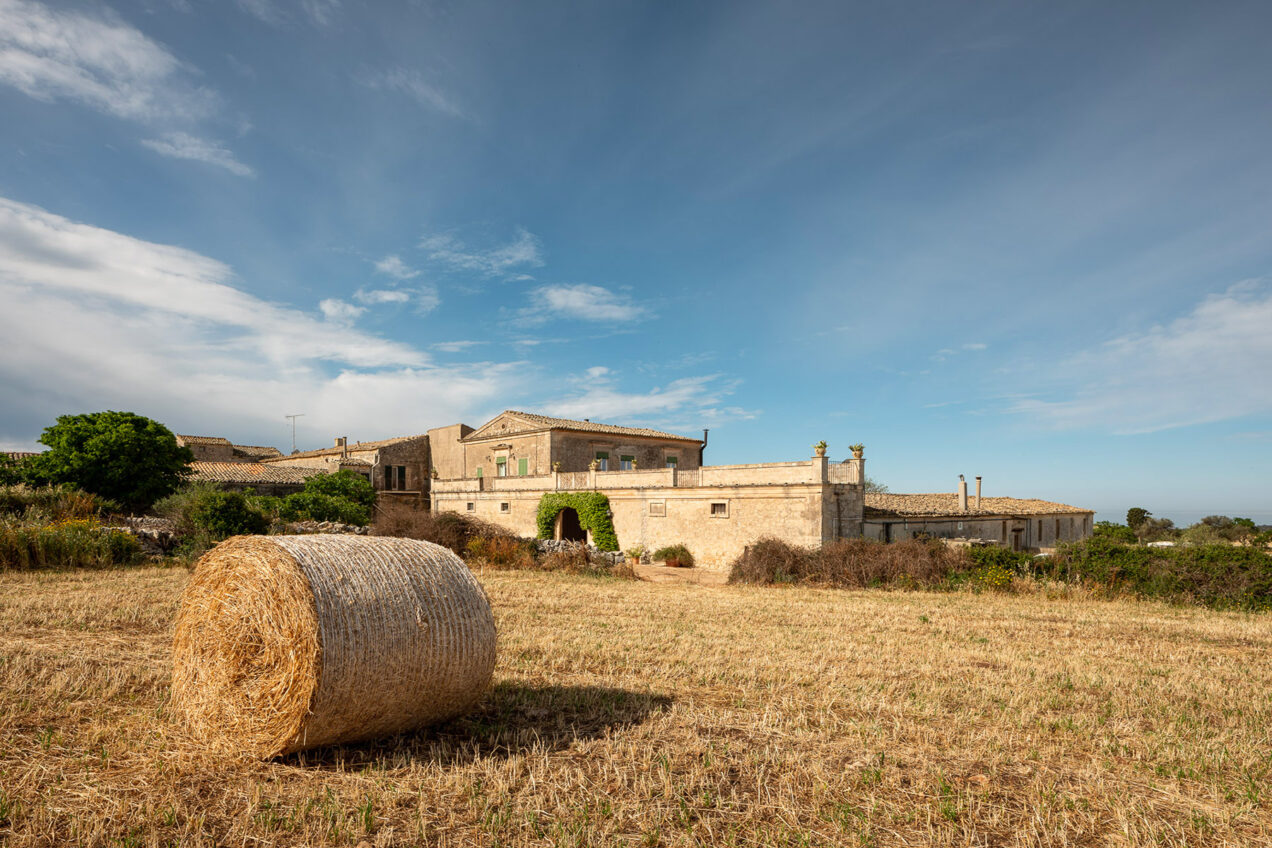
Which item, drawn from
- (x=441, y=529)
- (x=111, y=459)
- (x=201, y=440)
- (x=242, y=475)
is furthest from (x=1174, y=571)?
(x=201, y=440)

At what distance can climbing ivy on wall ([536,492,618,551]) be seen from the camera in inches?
1151

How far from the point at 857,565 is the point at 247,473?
34463 mm

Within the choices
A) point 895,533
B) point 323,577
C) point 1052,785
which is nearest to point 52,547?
point 323,577

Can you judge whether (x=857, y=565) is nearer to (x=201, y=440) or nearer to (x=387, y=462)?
(x=387, y=462)

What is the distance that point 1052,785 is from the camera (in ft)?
16.1

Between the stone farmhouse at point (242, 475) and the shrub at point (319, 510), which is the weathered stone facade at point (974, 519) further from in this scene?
the stone farmhouse at point (242, 475)

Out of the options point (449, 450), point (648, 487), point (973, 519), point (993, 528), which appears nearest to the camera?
point (648, 487)

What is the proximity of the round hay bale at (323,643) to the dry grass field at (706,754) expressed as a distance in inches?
10.1

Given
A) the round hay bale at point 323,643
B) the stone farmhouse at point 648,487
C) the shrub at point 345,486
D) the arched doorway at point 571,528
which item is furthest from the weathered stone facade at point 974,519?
the shrub at point 345,486

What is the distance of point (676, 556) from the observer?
86.5 ft

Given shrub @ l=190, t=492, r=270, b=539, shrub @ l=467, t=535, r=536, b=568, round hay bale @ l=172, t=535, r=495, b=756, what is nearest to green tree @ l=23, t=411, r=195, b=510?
shrub @ l=190, t=492, r=270, b=539

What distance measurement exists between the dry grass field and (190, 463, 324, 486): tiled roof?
3052 cm

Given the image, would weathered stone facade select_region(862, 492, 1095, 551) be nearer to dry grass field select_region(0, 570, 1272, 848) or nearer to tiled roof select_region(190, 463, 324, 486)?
dry grass field select_region(0, 570, 1272, 848)

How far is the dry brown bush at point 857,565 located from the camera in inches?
699
